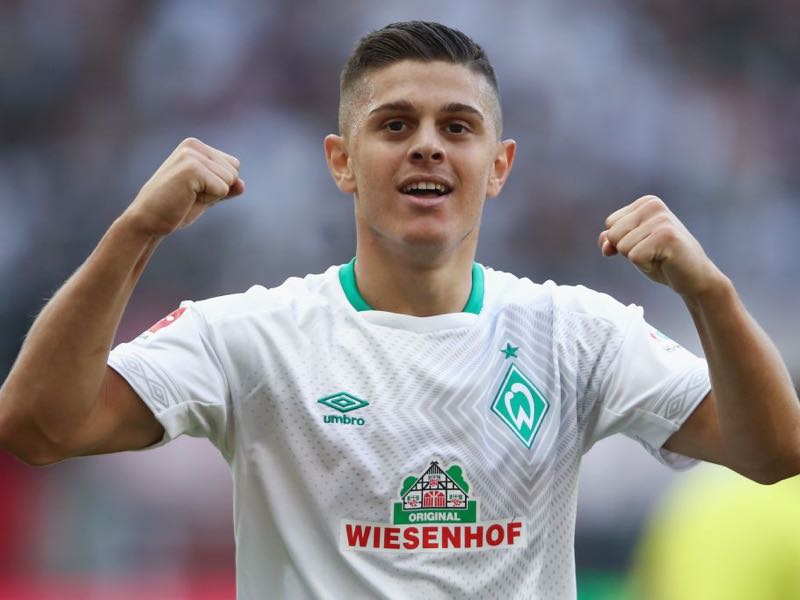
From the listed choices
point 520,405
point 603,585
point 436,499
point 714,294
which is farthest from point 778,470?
point 603,585

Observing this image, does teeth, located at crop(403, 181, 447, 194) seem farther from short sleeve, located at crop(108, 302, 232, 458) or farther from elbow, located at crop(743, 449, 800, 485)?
elbow, located at crop(743, 449, 800, 485)

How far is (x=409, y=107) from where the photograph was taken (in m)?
3.08

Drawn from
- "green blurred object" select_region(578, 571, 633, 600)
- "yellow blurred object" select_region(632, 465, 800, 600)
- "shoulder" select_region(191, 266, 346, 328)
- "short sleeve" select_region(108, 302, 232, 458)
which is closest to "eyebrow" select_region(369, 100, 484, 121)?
"shoulder" select_region(191, 266, 346, 328)

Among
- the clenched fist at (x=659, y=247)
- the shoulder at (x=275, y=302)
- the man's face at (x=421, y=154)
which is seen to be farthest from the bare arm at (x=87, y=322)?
the clenched fist at (x=659, y=247)

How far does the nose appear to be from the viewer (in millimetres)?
2984

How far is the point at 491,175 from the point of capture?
3.33 meters

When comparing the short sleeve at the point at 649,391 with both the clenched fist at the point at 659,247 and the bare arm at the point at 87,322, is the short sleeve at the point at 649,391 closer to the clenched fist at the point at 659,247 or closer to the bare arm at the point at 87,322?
the clenched fist at the point at 659,247

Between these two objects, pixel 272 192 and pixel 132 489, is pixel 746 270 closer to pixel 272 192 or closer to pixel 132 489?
pixel 272 192

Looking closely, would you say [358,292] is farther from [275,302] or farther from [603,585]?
[603,585]

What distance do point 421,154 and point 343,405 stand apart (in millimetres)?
656

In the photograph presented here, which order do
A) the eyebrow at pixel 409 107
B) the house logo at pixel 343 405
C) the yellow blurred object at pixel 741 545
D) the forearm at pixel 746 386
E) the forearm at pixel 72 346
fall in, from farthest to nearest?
the yellow blurred object at pixel 741 545 < the eyebrow at pixel 409 107 < the house logo at pixel 343 405 < the forearm at pixel 746 386 < the forearm at pixel 72 346

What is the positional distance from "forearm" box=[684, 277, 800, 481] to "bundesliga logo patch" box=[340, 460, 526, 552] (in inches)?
22.7

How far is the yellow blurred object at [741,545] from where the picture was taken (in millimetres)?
3879

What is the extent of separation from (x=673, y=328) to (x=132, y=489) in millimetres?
3330
